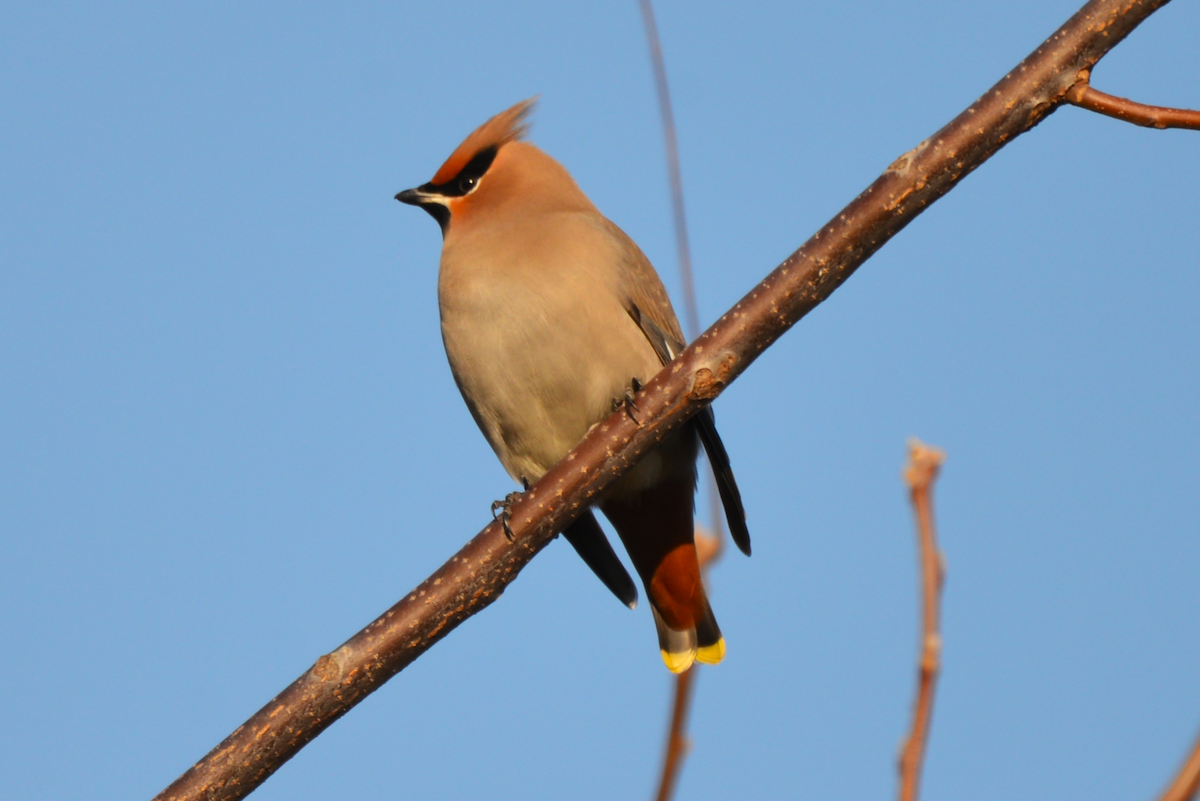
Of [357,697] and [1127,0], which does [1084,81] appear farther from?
[357,697]

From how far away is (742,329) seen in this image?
9.02ft

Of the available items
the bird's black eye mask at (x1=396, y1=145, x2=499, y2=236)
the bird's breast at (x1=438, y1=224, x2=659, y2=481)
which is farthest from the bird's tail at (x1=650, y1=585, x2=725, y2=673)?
the bird's black eye mask at (x1=396, y1=145, x2=499, y2=236)

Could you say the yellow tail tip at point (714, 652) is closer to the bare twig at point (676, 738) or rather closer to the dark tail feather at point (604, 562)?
the dark tail feather at point (604, 562)

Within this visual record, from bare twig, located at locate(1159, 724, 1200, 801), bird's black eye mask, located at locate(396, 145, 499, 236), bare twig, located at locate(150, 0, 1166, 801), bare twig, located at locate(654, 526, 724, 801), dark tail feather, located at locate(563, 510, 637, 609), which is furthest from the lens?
bird's black eye mask, located at locate(396, 145, 499, 236)

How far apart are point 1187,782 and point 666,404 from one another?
5.19 feet

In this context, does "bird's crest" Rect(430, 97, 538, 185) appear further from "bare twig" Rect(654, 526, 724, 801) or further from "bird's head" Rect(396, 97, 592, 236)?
"bare twig" Rect(654, 526, 724, 801)

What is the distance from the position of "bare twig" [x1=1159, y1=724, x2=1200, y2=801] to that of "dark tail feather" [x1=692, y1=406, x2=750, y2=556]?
2566 mm

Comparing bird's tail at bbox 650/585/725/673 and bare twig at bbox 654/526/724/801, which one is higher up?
bird's tail at bbox 650/585/725/673

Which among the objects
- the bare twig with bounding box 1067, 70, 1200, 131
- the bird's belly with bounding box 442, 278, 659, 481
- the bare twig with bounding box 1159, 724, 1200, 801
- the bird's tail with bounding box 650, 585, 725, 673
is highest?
A: the bird's belly with bounding box 442, 278, 659, 481

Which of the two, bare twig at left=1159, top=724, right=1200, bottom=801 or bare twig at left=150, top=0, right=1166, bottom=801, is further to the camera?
bare twig at left=150, top=0, right=1166, bottom=801

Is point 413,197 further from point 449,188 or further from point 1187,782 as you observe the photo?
point 1187,782

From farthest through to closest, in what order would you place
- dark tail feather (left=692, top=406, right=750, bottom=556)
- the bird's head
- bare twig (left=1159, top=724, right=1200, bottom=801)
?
the bird's head → dark tail feather (left=692, top=406, right=750, bottom=556) → bare twig (left=1159, top=724, right=1200, bottom=801)

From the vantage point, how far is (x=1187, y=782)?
1.40 metres

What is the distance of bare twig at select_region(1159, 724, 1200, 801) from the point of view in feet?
4.57
